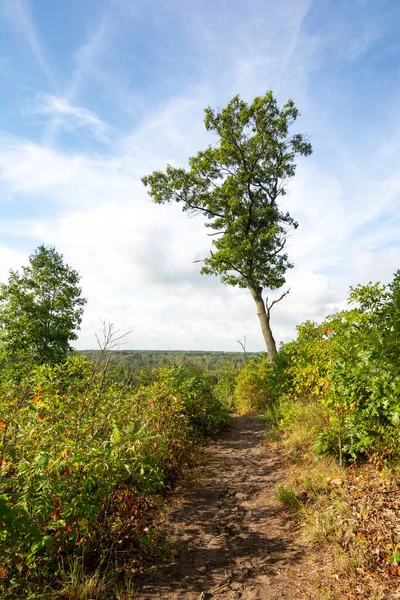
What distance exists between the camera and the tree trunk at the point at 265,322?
1395 centimetres

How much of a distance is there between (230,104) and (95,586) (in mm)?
16138

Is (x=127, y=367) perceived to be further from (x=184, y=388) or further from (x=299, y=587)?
(x=299, y=587)

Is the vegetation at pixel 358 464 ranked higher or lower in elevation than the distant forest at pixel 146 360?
lower

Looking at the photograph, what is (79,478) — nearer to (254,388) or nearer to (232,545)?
(232,545)

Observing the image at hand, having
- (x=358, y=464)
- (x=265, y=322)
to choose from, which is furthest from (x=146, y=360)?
(x=358, y=464)

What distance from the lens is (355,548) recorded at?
3020mm

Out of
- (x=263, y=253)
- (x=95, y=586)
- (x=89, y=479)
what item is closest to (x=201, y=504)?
(x=95, y=586)

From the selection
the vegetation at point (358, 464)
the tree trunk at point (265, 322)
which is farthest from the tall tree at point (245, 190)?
the vegetation at point (358, 464)

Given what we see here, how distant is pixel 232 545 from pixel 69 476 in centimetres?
206

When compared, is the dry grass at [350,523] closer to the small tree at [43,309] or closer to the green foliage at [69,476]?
the green foliage at [69,476]

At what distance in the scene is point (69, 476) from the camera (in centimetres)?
293

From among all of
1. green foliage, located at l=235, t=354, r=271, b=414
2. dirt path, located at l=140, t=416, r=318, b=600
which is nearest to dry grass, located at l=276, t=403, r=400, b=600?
dirt path, located at l=140, t=416, r=318, b=600

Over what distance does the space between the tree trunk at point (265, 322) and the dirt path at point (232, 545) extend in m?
8.28

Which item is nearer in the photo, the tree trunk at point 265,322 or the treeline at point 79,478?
the treeline at point 79,478
